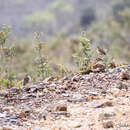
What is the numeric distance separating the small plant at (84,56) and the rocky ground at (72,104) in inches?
20.3

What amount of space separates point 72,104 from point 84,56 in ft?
6.89

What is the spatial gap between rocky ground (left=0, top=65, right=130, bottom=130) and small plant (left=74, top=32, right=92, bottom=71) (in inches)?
20.3

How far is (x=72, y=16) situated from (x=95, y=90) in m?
55.4

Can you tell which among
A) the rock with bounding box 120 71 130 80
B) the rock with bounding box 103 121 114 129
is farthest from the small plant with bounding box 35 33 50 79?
the rock with bounding box 103 121 114 129

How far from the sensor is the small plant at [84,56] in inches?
247

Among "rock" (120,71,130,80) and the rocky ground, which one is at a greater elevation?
"rock" (120,71,130,80)

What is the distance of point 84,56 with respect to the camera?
648 centimetres

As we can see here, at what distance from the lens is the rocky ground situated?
12.8ft

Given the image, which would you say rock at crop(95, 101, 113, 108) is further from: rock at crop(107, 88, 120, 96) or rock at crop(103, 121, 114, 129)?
rock at crop(103, 121, 114, 129)

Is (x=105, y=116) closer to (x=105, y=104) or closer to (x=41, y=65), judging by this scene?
(x=105, y=104)

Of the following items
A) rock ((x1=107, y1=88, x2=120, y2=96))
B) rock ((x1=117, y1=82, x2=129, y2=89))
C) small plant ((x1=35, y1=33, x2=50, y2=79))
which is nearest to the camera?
rock ((x1=107, y1=88, x2=120, y2=96))

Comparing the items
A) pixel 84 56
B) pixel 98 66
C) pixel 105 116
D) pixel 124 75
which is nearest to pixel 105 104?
pixel 105 116

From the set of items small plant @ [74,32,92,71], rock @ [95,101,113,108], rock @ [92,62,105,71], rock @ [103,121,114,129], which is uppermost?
small plant @ [74,32,92,71]

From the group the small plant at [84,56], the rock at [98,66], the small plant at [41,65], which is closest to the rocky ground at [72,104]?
the rock at [98,66]
